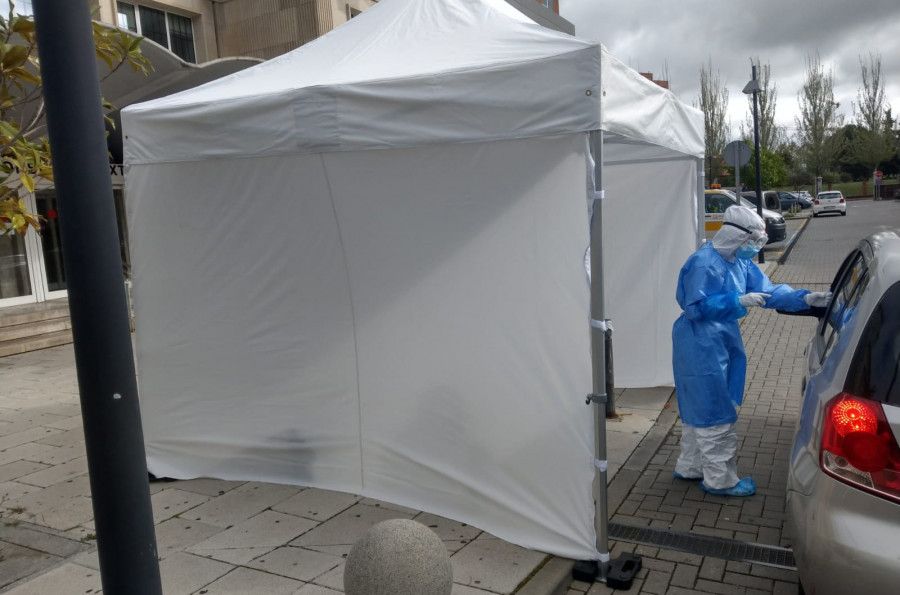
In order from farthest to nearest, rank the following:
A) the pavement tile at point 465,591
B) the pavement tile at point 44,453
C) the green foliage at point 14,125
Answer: the pavement tile at point 44,453, the pavement tile at point 465,591, the green foliage at point 14,125

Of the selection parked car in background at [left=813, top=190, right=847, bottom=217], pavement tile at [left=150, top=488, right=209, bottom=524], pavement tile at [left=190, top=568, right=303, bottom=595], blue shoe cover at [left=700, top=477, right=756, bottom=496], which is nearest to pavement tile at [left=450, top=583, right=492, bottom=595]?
pavement tile at [left=190, top=568, right=303, bottom=595]

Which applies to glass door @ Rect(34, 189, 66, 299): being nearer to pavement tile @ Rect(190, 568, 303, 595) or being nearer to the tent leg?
pavement tile @ Rect(190, 568, 303, 595)

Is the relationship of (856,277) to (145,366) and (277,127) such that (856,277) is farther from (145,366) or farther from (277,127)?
(145,366)

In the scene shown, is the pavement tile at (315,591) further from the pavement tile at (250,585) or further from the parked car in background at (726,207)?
the parked car in background at (726,207)

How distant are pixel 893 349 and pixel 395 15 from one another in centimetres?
383

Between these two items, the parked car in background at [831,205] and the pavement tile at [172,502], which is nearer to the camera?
the pavement tile at [172,502]

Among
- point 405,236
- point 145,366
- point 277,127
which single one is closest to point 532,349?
point 405,236

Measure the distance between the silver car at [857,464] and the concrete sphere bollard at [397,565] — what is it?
4.50 ft

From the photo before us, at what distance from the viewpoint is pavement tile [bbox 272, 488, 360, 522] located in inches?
179

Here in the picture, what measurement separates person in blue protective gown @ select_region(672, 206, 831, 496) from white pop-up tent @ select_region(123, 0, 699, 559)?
838 millimetres

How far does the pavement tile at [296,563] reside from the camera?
3811 mm

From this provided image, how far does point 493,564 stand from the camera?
3.84m

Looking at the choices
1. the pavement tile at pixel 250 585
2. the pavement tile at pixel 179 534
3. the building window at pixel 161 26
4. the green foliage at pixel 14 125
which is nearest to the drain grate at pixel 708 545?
the pavement tile at pixel 250 585

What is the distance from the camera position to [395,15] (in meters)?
5.14
